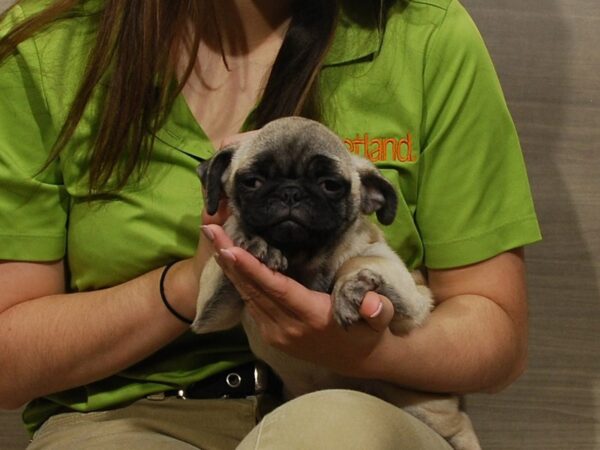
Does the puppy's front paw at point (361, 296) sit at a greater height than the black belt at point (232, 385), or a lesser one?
greater

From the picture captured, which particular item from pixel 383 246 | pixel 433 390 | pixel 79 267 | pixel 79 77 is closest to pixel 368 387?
pixel 433 390

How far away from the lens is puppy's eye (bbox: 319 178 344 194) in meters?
1.11

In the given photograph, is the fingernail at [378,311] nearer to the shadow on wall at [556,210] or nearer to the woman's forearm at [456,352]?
the woman's forearm at [456,352]

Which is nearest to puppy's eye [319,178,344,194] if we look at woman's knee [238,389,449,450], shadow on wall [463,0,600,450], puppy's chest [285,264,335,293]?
puppy's chest [285,264,335,293]

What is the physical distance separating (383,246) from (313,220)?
0.16 meters

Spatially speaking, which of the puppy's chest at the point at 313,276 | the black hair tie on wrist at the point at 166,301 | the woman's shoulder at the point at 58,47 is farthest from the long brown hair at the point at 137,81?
the puppy's chest at the point at 313,276

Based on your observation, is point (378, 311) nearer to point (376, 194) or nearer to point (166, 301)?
point (376, 194)

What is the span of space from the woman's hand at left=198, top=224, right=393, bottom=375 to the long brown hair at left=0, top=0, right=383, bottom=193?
27cm

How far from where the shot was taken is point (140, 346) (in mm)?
1312

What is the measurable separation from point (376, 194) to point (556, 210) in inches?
32.5

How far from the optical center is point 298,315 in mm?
1113

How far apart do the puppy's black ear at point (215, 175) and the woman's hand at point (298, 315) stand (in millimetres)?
44

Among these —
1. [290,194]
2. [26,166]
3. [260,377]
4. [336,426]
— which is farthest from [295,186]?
[26,166]

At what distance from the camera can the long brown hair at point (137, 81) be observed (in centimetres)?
133
